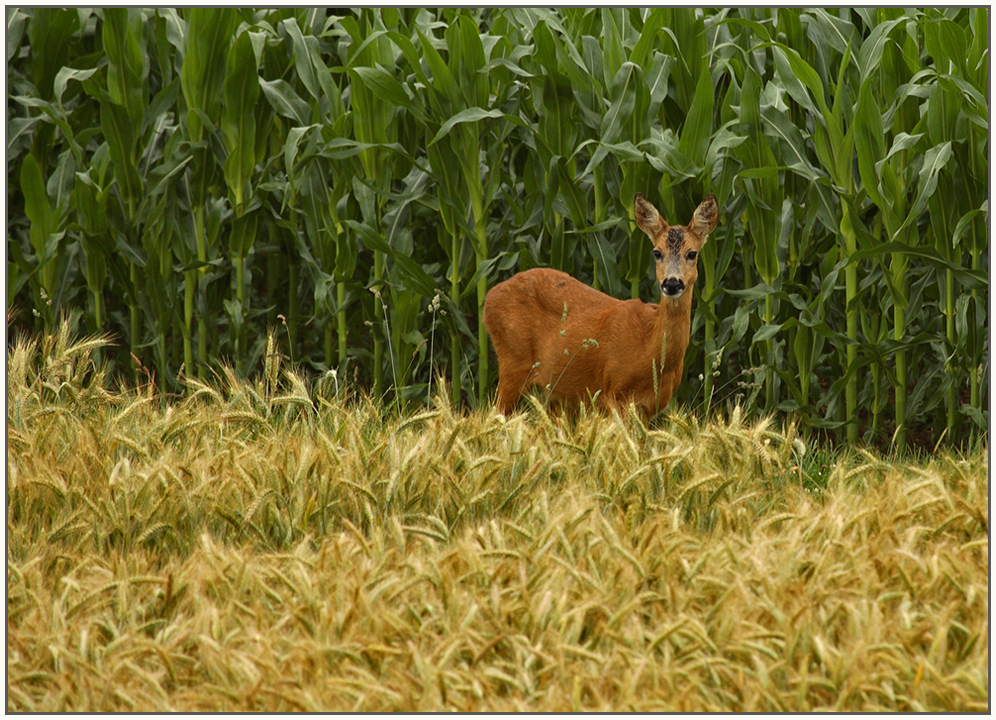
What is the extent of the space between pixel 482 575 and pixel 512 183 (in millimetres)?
3483

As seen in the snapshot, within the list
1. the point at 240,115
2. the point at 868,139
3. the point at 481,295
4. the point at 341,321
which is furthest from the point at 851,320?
the point at 240,115

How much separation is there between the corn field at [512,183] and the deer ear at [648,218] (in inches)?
29.9

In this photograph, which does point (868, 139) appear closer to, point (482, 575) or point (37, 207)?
point (482, 575)

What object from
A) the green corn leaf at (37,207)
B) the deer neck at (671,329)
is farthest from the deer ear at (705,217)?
the green corn leaf at (37,207)

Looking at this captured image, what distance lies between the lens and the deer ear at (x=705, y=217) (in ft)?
14.8

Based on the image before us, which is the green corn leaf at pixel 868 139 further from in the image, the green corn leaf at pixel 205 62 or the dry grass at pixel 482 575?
the green corn leaf at pixel 205 62

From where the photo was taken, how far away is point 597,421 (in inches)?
172

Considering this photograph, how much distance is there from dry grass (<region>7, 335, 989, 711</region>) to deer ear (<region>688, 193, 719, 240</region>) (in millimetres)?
984

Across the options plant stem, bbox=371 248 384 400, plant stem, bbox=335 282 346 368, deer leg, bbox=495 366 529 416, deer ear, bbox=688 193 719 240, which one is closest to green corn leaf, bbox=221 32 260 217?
plant stem, bbox=335 282 346 368

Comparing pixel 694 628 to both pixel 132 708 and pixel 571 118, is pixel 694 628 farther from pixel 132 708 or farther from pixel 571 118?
pixel 571 118

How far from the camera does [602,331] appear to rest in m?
4.95

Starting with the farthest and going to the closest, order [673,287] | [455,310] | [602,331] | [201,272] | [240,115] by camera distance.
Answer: [201,272]
[240,115]
[455,310]
[602,331]
[673,287]

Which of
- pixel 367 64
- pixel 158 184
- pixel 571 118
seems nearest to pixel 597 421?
pixel 571 118

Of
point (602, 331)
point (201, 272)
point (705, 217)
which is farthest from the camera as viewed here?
point (201, 272)
